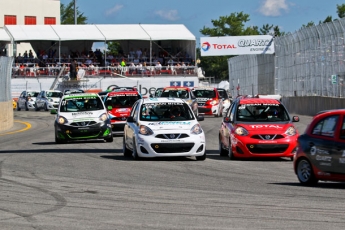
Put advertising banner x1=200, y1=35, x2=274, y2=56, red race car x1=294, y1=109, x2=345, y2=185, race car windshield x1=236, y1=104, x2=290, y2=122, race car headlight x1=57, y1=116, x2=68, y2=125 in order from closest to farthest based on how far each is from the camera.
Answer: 1. red race car x1=294, y1=109, x2=345, y2=185
2. race car windshield x1=236, y1=104, x2=290, y2=122
3. race car headlight x1=57, y1=116, x2=68, y2=125
4. advertising banner x1=200, y1=35, x2=274, y2=56

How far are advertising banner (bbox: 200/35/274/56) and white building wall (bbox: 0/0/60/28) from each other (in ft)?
121

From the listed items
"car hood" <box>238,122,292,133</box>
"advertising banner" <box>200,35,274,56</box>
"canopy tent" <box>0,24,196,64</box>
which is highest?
"canopy tent" <box>0,24,196,64</box>

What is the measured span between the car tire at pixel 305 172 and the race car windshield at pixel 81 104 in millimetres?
12231

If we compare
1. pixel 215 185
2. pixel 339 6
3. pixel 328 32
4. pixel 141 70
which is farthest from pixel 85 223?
pixel 339 6

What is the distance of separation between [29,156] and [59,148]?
3044mm

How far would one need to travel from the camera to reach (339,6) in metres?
136

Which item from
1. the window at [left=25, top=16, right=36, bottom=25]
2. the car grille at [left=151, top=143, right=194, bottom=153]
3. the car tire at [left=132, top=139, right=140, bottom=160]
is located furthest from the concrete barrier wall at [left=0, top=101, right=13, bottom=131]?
the window at [left=25, top=16, right=36, bottom=25]

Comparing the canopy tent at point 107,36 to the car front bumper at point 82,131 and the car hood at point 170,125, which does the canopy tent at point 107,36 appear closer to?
the car front bumper at point 82,131

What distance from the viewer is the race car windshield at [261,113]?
19078mm

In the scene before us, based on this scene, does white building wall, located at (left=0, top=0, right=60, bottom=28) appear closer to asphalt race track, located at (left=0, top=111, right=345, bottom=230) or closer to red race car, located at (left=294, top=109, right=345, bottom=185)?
asphalt race track, located at (left=0, top=111, right=345, bottom=230)

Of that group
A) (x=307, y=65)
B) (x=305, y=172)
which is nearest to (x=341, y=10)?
(x=307, y=65)

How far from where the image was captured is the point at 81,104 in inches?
995

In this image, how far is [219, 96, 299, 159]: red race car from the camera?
18.2m

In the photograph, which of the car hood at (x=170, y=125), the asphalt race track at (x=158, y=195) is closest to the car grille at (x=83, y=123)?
the asphalt race track at (x=158, y=195)
